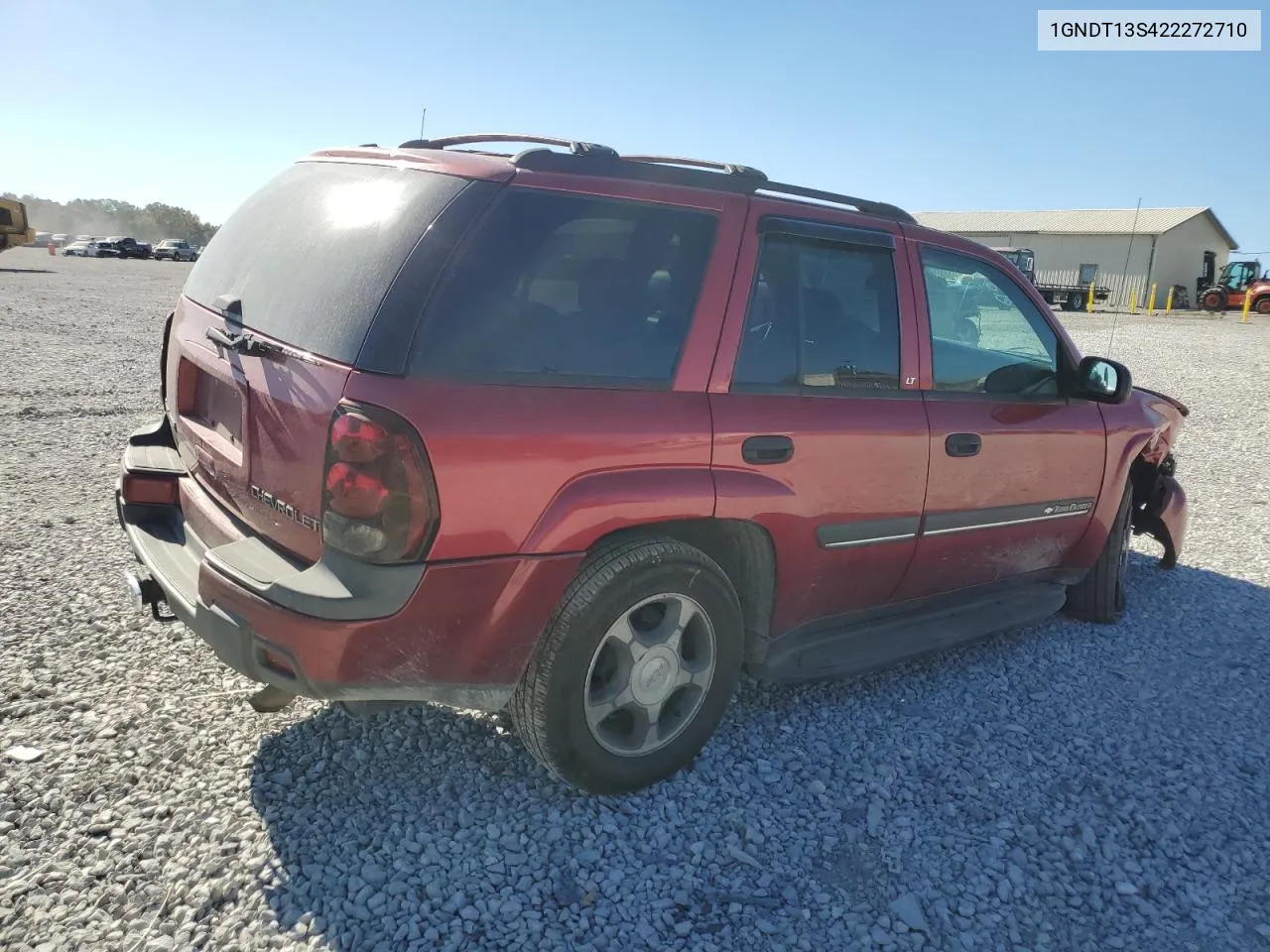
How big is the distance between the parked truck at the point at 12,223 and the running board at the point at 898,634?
36934 millimetres

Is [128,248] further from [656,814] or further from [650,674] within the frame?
[656,814]

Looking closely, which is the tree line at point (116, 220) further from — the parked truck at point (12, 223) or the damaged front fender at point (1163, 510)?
the damaged front fender at point (1163, 510)

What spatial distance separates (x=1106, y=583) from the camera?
469 centimetres

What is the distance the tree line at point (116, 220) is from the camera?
3688 inches

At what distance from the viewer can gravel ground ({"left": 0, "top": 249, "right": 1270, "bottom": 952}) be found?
243 centimetres

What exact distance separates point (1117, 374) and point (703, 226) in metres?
2.20

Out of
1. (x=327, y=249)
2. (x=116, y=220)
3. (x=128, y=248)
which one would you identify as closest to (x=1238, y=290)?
(x=327, y=249)

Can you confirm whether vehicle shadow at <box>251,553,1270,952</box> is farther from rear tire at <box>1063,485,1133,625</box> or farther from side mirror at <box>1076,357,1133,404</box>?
side mirror at <box>1076,357,1133,404</box>

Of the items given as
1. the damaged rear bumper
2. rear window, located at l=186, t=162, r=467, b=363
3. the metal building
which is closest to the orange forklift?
the metal building

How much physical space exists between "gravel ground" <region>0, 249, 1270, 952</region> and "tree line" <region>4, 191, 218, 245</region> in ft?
320

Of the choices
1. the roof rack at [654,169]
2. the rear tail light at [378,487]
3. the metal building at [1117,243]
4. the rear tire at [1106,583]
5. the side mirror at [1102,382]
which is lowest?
the rear tire at [1106,583]

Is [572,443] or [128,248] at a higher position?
[128,248]

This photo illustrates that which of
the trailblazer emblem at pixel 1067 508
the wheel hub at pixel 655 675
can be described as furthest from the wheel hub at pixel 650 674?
the trailblazer emblem at pixel 1067 508

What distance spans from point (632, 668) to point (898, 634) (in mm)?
1271
